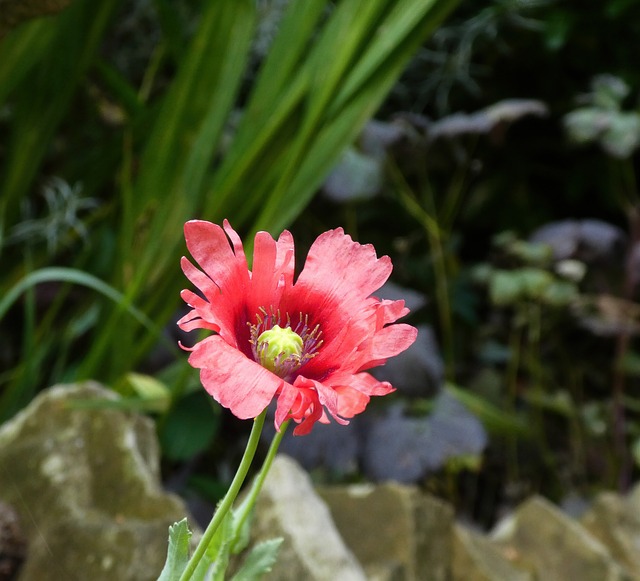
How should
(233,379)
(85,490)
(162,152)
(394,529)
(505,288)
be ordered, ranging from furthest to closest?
(505,288)
(162,152)
(394,529)
(85,490)
(233,379)

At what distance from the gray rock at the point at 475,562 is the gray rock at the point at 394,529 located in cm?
1

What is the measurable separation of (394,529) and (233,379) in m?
0.60

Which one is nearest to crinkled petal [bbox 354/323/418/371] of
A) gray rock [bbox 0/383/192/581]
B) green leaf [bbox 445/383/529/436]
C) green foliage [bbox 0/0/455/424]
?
gray rock [bbox 0/383/192/581]

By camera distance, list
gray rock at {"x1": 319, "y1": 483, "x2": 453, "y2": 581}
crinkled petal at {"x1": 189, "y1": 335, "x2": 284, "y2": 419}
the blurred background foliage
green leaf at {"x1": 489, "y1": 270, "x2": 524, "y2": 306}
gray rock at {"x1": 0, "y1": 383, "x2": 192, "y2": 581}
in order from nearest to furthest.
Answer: crinkled petal at {"x1": 189, "y1": 335, "x2": 284, "y2": 419}, gray rock at {"x1": 0, "y1": 383, "x2": 192, "y2": 581}, gray rock at {"x1": 319, "y1": 483, "x2": 453, "y2": 581}, the blurred background foliage, green leaf at {"x1": 489, "y1": 270, "x2": 524, "y2": 306}

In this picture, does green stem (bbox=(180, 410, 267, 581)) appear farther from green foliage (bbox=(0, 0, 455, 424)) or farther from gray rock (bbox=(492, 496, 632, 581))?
gray rock (bbox=(492, 496, 632, 581))

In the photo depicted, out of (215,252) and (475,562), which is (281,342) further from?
(475,562)

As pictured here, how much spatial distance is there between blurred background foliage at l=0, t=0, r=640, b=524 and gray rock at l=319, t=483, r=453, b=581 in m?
0.09

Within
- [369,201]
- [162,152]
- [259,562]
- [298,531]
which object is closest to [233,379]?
[259,562]

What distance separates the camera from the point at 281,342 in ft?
0.97

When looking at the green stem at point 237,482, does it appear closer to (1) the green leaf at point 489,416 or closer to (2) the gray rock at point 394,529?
(2) the gray rock at point 394,529

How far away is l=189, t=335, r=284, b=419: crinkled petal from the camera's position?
0.25 meters

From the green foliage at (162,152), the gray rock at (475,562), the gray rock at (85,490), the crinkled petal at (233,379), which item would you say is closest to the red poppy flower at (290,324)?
the crinkled petal at (233,379)

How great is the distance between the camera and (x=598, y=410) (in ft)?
4.36

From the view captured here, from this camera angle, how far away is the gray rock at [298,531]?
0.66m
